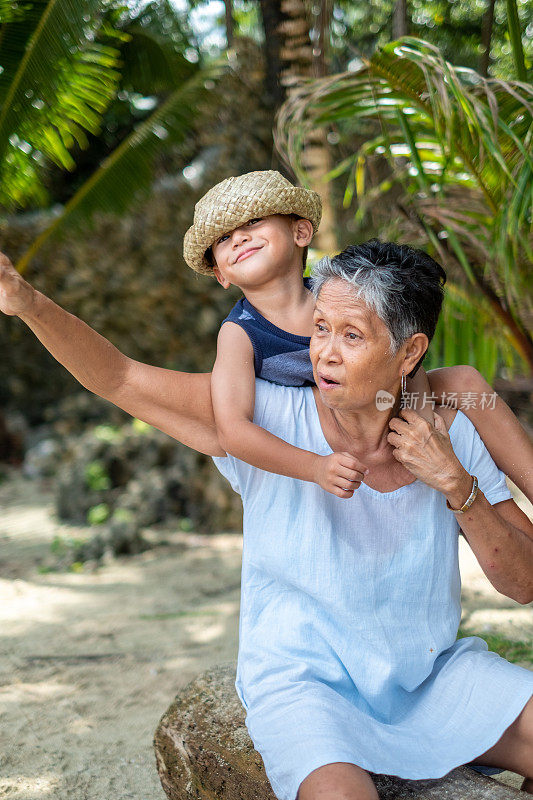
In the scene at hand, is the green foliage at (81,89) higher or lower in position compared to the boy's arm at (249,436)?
higher

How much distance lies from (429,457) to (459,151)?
1511mm

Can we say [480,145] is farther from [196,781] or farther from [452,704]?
[196,781]

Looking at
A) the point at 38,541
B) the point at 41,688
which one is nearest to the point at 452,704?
the point at 41,688

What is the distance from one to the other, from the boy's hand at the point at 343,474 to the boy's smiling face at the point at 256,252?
532 mm

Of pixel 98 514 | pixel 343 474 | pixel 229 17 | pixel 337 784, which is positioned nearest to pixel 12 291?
pixel 343 474

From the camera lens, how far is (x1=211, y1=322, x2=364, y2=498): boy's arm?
58.7 inches

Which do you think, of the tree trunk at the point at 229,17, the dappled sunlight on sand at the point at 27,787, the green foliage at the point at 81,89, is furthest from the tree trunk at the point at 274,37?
the dappled sunlight on sand at the point at 27,787

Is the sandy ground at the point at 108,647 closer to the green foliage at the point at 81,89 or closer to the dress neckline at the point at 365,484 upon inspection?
the dress neckline at the point at 365,484

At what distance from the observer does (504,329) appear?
10.5ft

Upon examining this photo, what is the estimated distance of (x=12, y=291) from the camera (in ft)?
4.98

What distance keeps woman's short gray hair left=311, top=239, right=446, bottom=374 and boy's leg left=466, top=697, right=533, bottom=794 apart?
2.86 feet

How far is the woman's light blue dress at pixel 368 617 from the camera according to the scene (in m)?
1.66

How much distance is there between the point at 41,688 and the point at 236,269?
2697 millimetres

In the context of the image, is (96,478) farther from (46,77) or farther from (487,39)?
(487,39)
